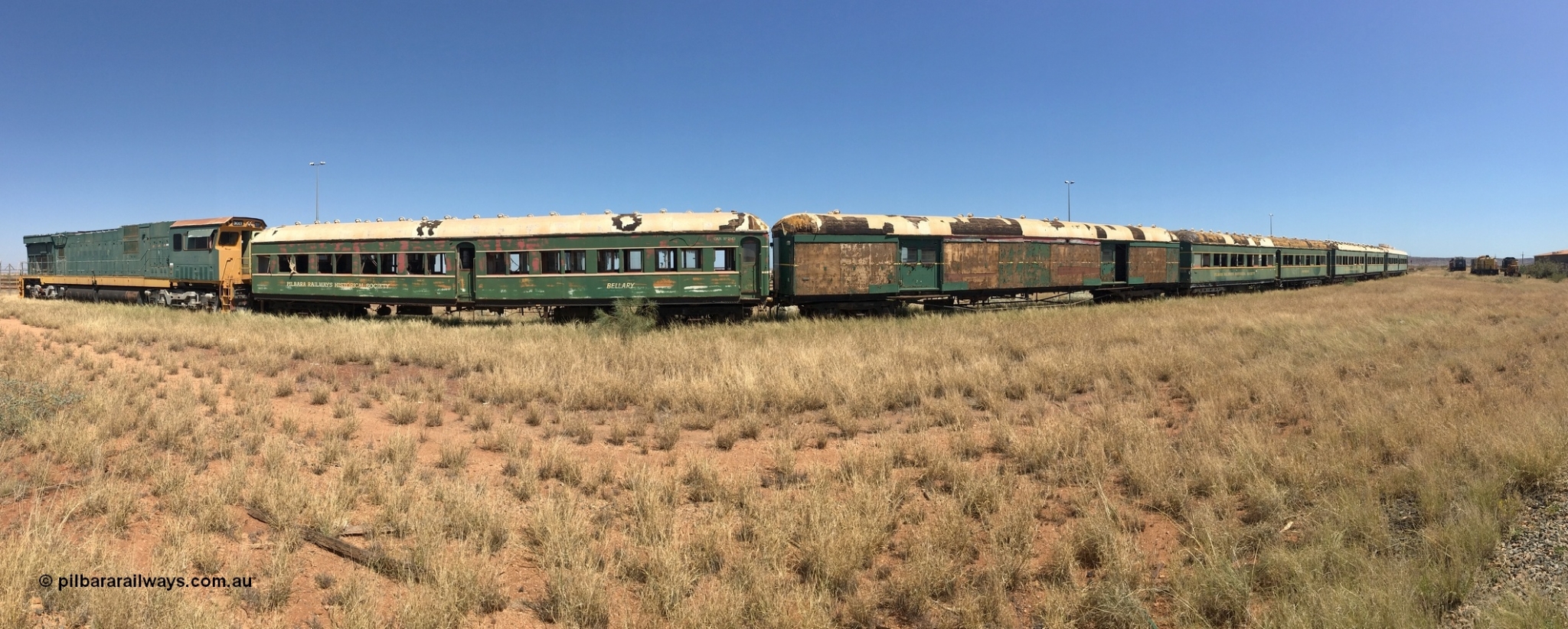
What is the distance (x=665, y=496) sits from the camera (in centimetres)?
569

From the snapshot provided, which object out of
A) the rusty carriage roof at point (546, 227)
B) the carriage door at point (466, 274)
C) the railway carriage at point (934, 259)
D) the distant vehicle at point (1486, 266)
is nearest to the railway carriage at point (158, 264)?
the rusty carriage roof at point (546, 227)

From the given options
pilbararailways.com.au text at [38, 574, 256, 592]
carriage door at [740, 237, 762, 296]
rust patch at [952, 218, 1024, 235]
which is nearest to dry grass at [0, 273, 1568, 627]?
pilbararailways.com.au text at [38, 574, 256, 592]

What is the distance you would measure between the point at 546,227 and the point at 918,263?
10543mm

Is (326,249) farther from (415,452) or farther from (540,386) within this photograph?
(415,452)

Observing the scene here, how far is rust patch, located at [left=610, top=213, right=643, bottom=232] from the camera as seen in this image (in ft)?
56.9

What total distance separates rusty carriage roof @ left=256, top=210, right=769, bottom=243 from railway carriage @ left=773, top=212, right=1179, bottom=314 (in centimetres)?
152

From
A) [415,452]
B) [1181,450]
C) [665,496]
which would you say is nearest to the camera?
[665,496]

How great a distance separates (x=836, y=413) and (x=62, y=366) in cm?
1180

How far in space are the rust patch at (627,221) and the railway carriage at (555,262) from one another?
3 centimetres

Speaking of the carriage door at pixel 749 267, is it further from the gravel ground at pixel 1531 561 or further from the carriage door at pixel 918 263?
the gravel ground at pixel 1531 561

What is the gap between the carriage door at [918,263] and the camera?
762 inches

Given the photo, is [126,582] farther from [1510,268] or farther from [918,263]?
[1510,268]

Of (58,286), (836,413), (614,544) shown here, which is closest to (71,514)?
(614,544)

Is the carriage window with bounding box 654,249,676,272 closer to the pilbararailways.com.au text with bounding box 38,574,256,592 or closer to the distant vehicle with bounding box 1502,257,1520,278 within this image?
the pilbararailways.com.au text with bounding box 38,574,256,592
